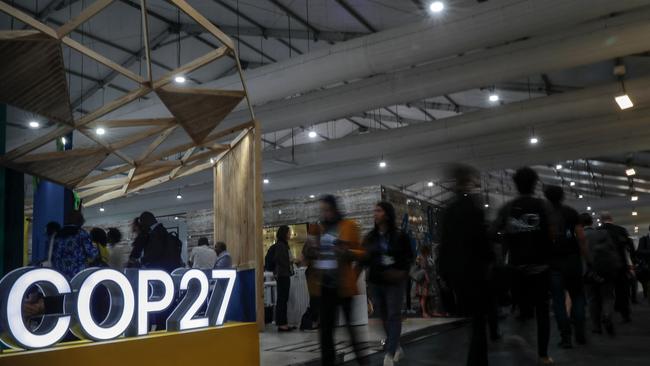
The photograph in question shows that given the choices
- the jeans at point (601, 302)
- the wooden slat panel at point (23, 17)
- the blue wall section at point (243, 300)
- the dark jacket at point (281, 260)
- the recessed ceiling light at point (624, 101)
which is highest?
the recessed ceiling light at point (624, 101)

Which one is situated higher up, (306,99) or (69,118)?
(306,99)

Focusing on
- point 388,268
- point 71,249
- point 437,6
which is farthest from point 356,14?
point 71,249

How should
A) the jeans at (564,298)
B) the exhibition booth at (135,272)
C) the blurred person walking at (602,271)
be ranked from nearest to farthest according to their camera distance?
the exhibition booth at (135,272) < the jeans at (564,298) < the blurred person walking at (602,271)

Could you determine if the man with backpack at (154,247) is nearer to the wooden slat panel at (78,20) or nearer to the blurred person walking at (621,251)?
the wooden slat panel at (78,20)

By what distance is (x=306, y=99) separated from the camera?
10797 mm

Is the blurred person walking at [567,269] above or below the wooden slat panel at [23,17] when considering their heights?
below

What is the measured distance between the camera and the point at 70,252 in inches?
235

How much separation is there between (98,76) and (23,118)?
2.52 meters

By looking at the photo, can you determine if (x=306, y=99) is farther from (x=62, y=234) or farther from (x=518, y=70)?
(x=62, y=234)

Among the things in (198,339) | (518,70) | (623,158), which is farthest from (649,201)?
(198,339)

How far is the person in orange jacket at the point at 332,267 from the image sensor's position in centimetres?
424

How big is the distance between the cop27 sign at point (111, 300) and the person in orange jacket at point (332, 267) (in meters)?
1.04

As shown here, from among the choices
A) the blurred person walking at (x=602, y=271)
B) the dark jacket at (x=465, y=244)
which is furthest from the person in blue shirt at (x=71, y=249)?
the blurred person walking at (x=602, y=271)

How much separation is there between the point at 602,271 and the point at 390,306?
3452 mm
